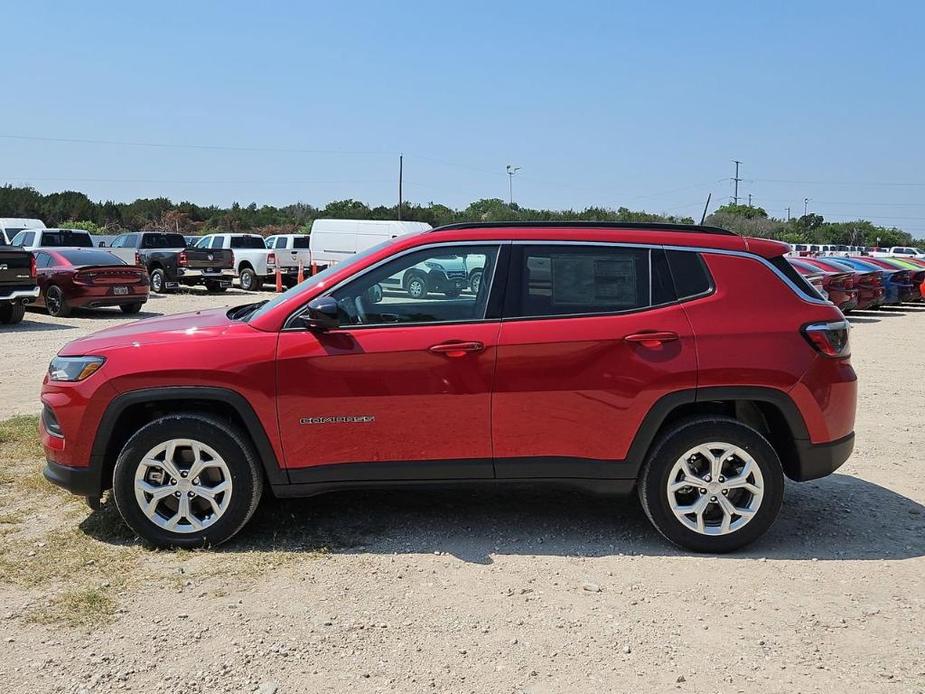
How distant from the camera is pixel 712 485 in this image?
455cm

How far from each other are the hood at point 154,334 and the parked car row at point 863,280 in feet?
45.9

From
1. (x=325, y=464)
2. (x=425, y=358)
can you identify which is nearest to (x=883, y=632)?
(x=425, y=358)

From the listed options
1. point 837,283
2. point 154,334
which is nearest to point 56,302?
point 154,334

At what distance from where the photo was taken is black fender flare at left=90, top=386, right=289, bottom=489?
4457 mm

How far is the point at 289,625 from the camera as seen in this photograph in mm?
3715

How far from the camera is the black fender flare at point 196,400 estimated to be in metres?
4.46

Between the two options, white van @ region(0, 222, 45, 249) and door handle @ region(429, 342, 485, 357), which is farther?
white van @ region(0, 222, 45, 249)

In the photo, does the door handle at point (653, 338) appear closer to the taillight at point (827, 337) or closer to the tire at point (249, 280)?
the taillight at point (827, 337)

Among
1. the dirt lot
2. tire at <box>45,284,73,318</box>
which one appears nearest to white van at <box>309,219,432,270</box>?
tire at <box>45,284,73,318</box>

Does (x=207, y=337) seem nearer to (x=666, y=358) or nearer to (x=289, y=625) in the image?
(x=289, y=625)

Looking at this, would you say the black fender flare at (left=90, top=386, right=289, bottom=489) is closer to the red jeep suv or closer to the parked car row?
the red jeep suv

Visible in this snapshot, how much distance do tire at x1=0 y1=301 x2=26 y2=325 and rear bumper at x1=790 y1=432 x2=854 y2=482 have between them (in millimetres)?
14656

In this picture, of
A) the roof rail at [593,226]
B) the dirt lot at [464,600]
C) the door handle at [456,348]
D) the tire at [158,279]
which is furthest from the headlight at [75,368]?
the tire at [158,279]

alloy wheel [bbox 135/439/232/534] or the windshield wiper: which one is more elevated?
the windshield wiper
